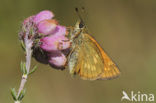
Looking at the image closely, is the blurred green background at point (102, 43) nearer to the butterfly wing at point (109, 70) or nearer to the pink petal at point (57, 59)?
the butterfly wing at point (109, 70)

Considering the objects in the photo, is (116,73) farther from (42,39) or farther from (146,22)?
(146,22)

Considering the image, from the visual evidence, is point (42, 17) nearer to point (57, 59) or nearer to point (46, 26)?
point (46, 26)

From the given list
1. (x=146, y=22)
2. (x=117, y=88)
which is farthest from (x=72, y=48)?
(x=146, y=22)

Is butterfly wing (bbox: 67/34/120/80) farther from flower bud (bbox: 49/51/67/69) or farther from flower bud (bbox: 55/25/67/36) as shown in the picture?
flower bud (bbox: 55/25/67/36)

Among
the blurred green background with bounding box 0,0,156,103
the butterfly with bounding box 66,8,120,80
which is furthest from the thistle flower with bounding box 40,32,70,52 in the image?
the blurred green background with bounding box 0,0,156,103

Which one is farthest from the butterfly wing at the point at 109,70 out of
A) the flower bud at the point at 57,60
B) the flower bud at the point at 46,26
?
the flower bud at the point at 46,26

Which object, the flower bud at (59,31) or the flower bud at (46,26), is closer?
the flower bud at (46,26)
